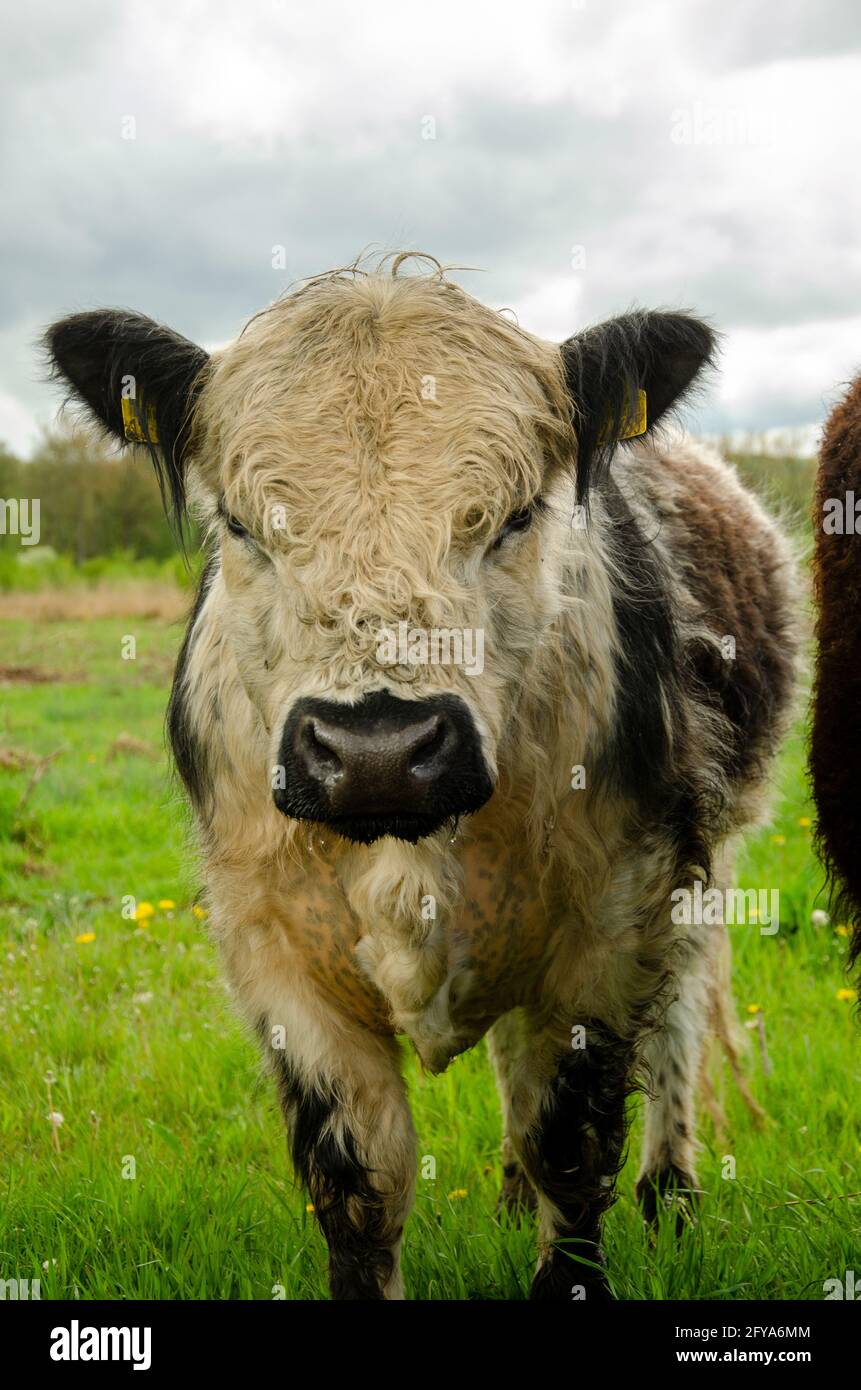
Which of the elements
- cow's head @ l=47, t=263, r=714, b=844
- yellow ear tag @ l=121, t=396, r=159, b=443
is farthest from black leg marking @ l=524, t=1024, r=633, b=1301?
yellow ear tag @ l=121, t=396, r=159, b=443

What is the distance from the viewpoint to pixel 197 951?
593 centimetres

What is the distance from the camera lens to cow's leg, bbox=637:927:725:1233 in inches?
177

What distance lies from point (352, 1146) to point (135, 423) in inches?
71.1

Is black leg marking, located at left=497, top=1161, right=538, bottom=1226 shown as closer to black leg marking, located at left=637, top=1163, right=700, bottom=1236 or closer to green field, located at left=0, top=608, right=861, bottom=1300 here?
green field, located at left=0, top=608, right=861, bottom=1300

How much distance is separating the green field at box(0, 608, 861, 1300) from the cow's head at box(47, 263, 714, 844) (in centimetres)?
124

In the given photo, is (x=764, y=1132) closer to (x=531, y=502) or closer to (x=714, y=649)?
(x=714, y=649)

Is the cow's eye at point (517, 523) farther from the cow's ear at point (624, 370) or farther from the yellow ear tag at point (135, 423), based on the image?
the yellow ear tag at point (135, 423)

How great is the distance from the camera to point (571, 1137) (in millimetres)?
3504
